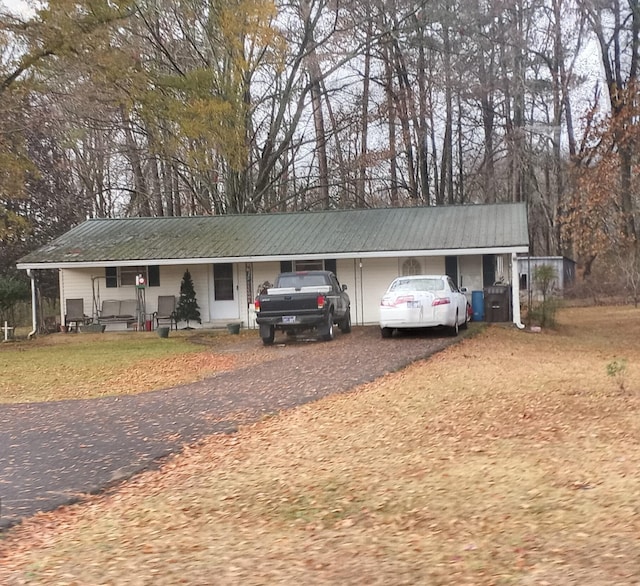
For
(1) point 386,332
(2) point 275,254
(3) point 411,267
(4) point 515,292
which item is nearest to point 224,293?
(2) point 275,254

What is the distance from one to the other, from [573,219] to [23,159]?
1549 cm

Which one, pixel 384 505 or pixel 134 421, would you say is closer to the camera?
pixel 384 505

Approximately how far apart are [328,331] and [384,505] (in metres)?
12.4

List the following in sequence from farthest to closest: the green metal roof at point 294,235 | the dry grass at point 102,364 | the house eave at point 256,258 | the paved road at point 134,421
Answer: the green metal roof at point 294,235, the house eave at point 256,258, the dry grass at point 102,364, the paved road at point 134,421

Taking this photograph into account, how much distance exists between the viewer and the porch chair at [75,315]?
2344 centimetres

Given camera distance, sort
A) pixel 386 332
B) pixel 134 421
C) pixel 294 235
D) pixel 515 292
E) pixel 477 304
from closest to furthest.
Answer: pixel 134 421, pixel 386 332, pixel 515 292, pixel 477 304, pixel 294 235

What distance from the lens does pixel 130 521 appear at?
5203 millimetres

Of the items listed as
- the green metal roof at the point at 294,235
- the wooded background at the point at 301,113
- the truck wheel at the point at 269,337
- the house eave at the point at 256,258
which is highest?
the wooded background at the point at 301,113

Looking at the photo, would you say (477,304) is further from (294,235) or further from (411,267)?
(294,235)

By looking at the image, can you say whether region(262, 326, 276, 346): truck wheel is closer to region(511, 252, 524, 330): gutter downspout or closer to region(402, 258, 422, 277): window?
region(402, 258, 422, 277): window

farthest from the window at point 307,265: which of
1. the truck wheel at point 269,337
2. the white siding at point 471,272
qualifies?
the truck wheel at point 269,337

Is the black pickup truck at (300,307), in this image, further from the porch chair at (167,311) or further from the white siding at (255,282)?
the porch chair at (167,311)

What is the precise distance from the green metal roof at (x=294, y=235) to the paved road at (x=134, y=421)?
23.9ft

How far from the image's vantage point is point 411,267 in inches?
883
